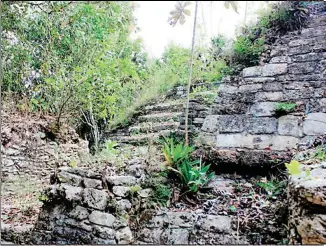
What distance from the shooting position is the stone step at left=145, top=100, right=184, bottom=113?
3.11 m

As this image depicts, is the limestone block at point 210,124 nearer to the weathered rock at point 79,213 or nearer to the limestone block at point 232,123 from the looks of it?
the limestone block at point 232,123

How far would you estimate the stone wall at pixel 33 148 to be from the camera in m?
2.68

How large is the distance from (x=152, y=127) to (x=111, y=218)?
3.99ft

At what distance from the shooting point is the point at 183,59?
317 centimetres

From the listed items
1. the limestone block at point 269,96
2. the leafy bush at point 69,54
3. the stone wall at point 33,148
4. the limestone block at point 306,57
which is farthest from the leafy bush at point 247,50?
the stone wall at point 33,148

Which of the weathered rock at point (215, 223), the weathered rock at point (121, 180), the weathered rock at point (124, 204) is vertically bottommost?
the weathered rock at point (215, 223)

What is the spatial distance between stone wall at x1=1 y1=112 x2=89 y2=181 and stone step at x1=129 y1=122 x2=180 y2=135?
1.62 feet

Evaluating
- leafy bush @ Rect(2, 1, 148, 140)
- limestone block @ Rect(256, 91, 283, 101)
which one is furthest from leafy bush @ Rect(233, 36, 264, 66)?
leafy bush @ Rect(2, 1, 148, 140)

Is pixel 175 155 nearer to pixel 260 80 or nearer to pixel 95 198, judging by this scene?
pixel 95 198

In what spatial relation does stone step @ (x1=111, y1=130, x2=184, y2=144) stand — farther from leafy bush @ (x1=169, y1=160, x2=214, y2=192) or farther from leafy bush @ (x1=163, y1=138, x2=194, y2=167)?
leafy bush @ (x1=169, y1=160, x2=214, y2=192)

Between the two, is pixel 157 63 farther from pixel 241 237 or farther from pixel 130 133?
pixel 241 237

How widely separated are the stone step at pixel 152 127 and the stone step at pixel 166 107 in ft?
0.78

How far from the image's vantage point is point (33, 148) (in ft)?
9.62

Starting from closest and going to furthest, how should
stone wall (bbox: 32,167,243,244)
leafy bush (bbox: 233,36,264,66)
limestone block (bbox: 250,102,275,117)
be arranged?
stone wall (bbox: 32,167,243,244)
limestone block (bbox: 250,102,275,117)
leafy bush (bbox: 233,36,264,66)
